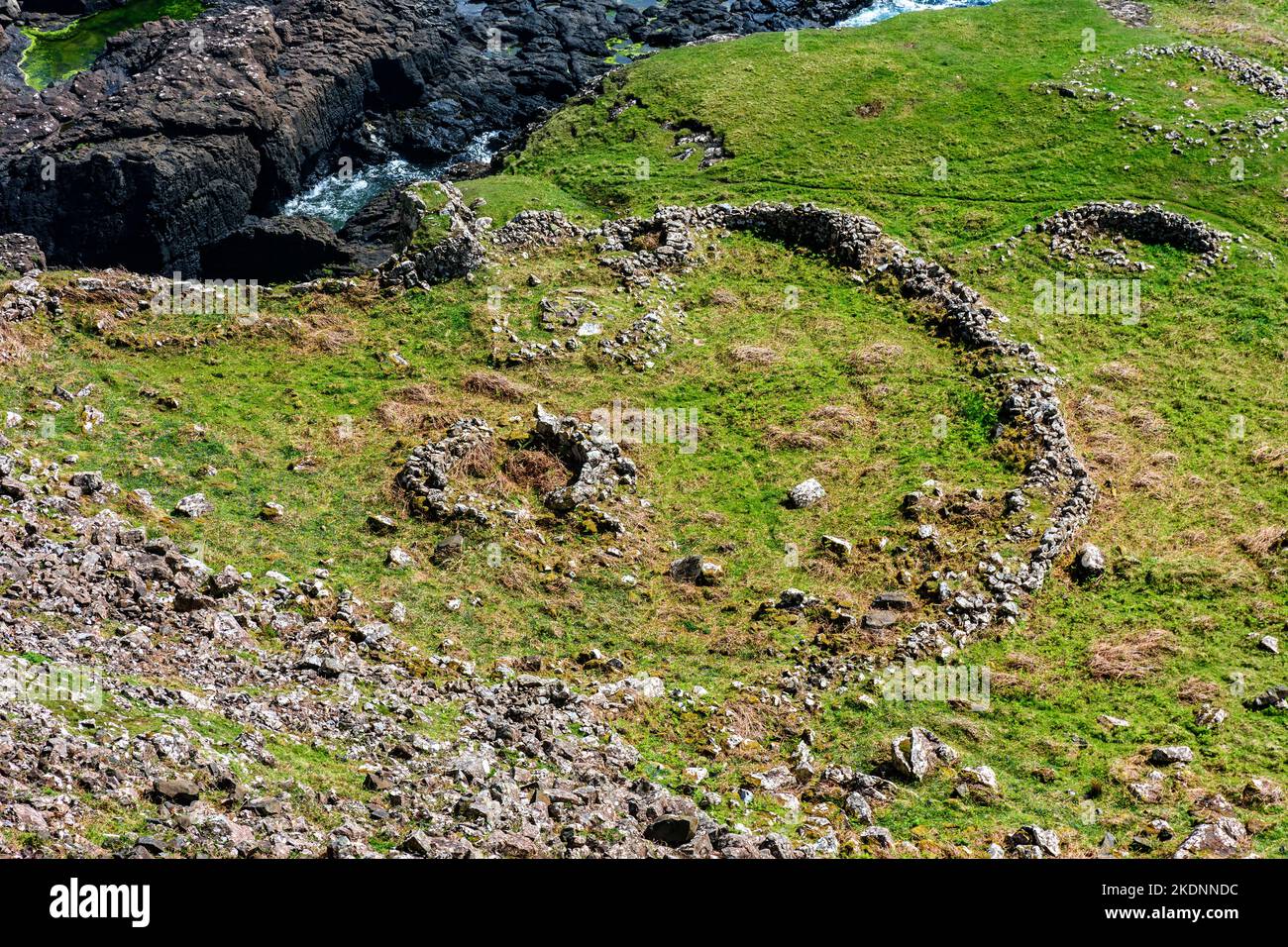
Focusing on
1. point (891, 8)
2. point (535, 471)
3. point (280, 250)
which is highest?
point (891, 8)

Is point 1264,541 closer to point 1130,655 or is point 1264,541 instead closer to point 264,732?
point 1130,655

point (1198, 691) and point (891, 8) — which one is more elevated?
point (891, 8)

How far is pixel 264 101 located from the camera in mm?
57562

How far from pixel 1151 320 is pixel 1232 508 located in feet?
37.5

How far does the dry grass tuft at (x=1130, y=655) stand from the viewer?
25062 millimetres

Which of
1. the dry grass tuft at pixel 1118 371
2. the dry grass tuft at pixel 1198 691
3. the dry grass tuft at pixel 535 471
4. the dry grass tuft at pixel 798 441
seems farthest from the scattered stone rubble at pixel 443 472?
the dry grass tuft at pixel 1118 371

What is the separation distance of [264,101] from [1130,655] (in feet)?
171

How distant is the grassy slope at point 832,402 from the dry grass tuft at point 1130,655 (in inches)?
11.8

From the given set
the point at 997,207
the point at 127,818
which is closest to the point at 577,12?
the point at 997,207

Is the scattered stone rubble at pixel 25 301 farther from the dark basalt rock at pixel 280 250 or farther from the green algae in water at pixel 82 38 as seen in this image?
the green algae in water at pixel 82 38

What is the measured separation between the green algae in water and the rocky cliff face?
2.14 meters

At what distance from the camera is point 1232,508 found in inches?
1193

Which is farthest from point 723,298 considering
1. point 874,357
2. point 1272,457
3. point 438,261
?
point 1272,457

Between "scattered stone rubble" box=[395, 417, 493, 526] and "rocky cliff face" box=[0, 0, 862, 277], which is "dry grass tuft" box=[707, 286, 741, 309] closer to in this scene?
"scattered stone rubble" box=[395, 417, 493, 526]
